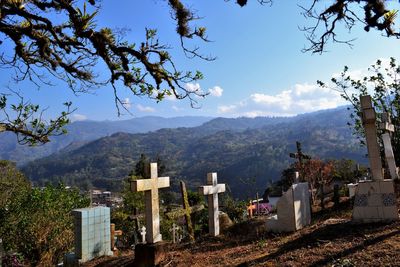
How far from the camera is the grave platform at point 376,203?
8.30 meters

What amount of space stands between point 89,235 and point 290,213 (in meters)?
5.37

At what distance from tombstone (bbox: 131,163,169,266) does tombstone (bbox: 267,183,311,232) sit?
3176 mm

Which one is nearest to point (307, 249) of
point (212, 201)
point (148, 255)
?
point (148, 255)

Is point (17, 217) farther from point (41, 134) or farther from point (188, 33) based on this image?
point (188, 33)

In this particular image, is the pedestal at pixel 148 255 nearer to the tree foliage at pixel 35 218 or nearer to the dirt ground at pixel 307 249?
the dirt ground at pixel 307 249

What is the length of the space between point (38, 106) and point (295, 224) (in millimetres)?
6832

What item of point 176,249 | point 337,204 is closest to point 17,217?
point 176,249

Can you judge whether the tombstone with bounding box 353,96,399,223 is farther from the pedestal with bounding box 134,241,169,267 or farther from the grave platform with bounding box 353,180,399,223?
the pedestal with bounding box 134,241,169,267

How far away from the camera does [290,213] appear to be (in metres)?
9.80

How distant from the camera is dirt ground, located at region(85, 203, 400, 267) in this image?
239 inches

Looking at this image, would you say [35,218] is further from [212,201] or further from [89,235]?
[212,201]

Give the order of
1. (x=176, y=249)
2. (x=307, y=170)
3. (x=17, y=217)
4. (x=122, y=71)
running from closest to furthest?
(x=122, y=71), (x=176, y=249), (x=17, y=217), (x=307, y=170)

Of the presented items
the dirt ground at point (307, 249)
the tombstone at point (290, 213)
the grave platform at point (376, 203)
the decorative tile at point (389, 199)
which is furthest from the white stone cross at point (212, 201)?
the decorative tile at point (389, 199)

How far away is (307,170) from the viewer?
23922mm
